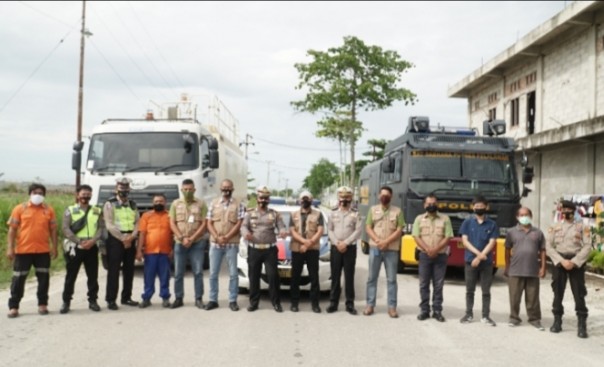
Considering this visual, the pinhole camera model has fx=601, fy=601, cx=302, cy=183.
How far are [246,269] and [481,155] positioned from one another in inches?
216

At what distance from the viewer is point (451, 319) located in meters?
8.20

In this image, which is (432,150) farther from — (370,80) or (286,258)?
(370,80)

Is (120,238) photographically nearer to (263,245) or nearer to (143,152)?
(263,245)

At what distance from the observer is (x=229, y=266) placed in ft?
28.5

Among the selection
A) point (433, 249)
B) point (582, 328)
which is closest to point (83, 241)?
point (433, 249)

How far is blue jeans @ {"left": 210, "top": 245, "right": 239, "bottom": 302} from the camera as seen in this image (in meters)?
8.57

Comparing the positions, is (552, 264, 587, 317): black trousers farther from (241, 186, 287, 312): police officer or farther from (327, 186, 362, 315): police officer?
(241, 186, 287, 312): police officer

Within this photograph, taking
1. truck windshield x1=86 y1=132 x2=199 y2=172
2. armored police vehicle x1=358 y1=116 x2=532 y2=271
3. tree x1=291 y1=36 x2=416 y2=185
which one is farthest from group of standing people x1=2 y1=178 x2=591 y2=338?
tree x1=291 y1=36 x2=416 y2=185

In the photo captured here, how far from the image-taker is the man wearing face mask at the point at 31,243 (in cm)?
794

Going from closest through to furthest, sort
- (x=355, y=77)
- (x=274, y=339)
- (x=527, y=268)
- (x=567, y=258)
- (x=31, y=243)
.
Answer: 1. (x=274, y=339)
2. (x=567, y=258)
3. (x=527, y=268)
4. (x=31, y=243)
5. (x=355, y=77)

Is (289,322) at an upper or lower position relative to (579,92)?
lower

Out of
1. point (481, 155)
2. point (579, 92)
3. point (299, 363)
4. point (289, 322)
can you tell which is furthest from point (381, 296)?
point (579, 92)

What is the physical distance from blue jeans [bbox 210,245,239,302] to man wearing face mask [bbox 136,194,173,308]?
0.66m

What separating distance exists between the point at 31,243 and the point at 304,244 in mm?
3680
